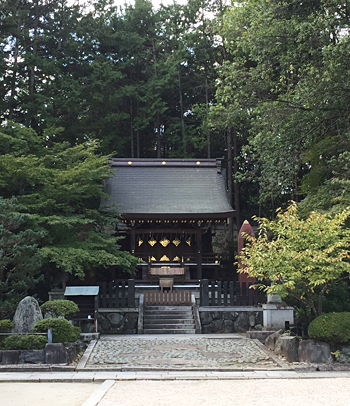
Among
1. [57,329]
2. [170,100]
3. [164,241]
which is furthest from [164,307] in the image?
[170,100]

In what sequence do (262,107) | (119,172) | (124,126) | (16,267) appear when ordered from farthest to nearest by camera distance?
(124,126) → (119,172) → (262,107) → (16,267)

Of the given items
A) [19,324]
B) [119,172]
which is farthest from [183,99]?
[19,324]

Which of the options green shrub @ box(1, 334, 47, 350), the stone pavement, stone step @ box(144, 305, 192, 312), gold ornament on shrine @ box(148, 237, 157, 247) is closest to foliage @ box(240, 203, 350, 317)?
the stone pavement

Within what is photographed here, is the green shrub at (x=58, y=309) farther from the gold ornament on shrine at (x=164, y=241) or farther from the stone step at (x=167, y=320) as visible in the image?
the gold ornament on shrine at (x=164, y=241)

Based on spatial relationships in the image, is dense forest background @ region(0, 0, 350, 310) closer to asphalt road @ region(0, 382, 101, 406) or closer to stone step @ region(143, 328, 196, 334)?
stone step @ region(143, 328, 196, 334)

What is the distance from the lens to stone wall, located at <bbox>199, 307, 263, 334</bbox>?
16.4 metres

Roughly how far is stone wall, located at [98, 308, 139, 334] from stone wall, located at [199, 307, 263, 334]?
242 centimetres

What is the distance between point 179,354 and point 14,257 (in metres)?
5.62

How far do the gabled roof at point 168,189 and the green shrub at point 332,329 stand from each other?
1111 cm

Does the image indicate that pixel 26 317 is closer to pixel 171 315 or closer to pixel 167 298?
pixel 171 315

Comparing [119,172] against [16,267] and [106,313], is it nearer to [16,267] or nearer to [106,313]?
[106,313]

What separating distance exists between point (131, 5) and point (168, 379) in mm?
33797

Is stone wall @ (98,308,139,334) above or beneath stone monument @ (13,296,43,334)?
beneath

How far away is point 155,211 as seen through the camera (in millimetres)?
22406
